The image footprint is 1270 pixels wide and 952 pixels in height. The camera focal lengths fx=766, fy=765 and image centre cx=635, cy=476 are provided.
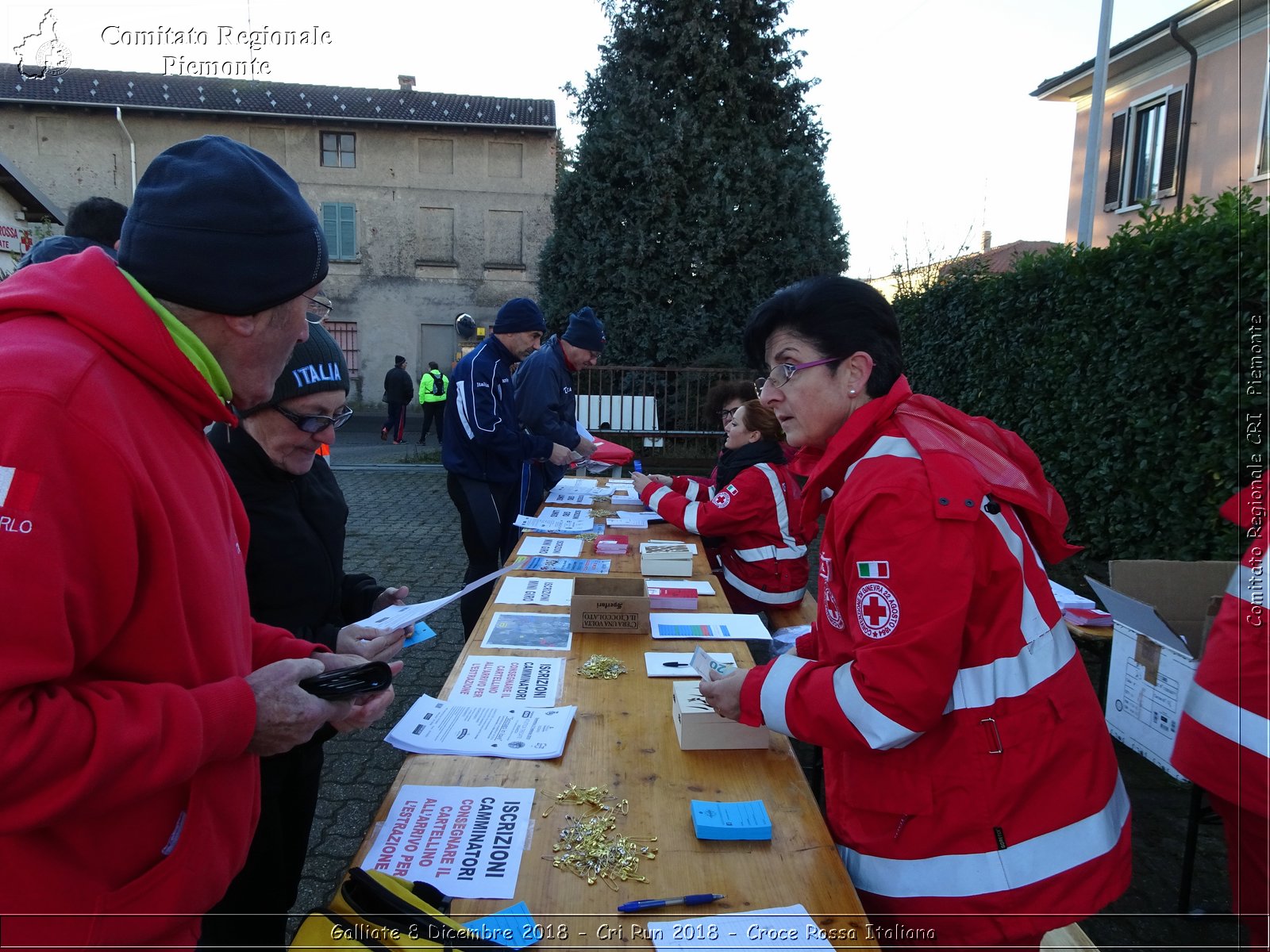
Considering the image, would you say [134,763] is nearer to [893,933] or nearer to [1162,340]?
[893,933]

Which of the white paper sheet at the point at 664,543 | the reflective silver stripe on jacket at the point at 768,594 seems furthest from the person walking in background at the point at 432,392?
the reflective silver stripe on jacket at the point at 768,594

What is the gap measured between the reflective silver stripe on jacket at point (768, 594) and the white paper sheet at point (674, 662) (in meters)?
1.46

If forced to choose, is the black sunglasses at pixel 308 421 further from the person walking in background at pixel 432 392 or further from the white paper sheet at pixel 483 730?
the person walking in background at pixel 432 392

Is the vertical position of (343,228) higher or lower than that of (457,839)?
higher

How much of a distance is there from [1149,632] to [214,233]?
3030 millimetres

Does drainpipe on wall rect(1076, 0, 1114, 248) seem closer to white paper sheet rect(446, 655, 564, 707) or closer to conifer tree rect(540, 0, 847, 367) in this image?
conifer tree rect(540, 0, 847, 367)

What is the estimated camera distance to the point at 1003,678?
4.49 feet

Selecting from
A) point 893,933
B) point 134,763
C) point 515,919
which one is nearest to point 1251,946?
point 893,933

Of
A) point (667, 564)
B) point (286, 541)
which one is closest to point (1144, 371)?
point (667, 564)

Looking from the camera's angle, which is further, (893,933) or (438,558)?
(438,558)

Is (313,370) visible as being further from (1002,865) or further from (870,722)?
(1002,865)

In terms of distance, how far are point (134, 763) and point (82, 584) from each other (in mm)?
227

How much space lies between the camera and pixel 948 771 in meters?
1.38

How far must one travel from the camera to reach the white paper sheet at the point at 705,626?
2.58 m
